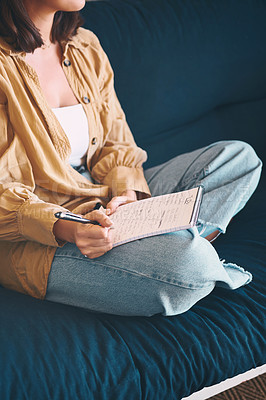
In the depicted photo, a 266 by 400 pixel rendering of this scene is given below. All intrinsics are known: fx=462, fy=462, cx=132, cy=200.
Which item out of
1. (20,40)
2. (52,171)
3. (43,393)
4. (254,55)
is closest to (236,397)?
(43,393)

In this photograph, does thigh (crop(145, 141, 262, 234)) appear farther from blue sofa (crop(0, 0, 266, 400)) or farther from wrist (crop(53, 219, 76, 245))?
wrist (crop(53, 219, 76, 245))

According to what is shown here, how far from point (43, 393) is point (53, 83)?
773 millimetres

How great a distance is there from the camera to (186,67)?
66.9 inches

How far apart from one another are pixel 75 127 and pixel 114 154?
162 mm

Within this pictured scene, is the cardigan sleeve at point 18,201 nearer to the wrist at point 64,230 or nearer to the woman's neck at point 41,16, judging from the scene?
the wrist at point 64,230

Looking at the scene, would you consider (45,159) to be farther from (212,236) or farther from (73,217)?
(212,236)

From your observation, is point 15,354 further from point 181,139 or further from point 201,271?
point 181,139

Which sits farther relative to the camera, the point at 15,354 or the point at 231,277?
the point at 231,277

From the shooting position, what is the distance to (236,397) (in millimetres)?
1289

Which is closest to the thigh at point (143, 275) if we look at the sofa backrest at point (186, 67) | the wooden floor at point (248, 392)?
the wooden floor at point (248, 392)

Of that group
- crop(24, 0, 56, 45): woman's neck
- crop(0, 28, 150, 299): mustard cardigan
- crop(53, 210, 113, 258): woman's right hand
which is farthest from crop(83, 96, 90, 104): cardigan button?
crop(53, 210, 113, 258): woman's right hand

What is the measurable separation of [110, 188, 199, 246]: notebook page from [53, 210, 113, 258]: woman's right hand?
3cm

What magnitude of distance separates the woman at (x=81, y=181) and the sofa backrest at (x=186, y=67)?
0.22 metres

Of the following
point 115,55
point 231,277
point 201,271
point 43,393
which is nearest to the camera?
point 43,393
